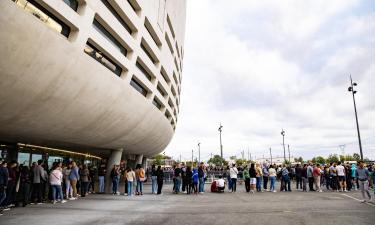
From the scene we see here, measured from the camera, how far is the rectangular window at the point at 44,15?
7544 mm

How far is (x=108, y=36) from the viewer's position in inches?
456

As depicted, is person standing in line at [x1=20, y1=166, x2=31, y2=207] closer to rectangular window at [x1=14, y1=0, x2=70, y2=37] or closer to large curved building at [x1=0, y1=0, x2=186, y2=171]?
large curved building at [x1=0, y1=0, x2=186, y2=171]

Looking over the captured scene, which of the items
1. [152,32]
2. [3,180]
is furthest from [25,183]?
[152,32]

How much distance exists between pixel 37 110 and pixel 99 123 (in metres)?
3.59

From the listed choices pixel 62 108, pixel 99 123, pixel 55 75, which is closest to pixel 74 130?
pixel 99 123

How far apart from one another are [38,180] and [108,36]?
→ 6.24 metres

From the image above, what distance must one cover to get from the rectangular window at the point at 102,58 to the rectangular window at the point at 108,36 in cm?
78

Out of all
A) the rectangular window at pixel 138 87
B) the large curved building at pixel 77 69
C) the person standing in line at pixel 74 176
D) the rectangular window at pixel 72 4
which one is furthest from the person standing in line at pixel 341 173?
the rectangular window at pixel 72 4

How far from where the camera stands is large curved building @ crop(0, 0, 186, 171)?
24.1ft

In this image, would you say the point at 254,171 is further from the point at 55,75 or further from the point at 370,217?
the point at 55,75

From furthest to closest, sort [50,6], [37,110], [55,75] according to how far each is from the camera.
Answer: [37,110], [55,75], [50,6]

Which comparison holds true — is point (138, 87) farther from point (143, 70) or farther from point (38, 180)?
point (38, 180)

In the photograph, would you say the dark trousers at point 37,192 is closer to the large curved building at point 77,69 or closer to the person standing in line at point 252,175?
the large curved building at point 77,69

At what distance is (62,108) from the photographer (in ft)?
32.0
